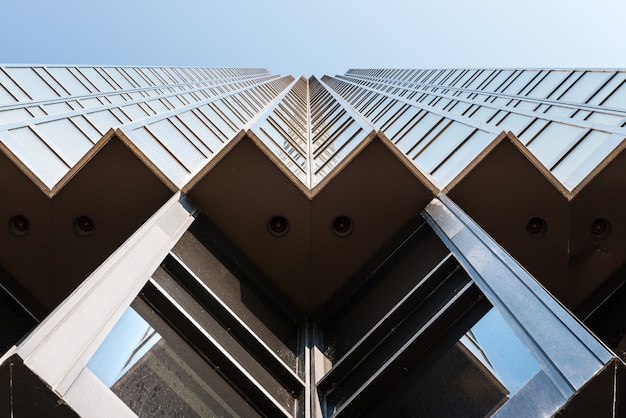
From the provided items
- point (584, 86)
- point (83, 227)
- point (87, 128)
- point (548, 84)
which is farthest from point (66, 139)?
point (548, 84)

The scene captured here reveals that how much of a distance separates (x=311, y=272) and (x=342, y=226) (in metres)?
0.92

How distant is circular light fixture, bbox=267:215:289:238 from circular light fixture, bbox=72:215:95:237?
2988 mm

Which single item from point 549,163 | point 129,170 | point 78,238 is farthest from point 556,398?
point 549,163

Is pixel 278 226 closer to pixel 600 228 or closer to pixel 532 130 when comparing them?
pixel 600 228

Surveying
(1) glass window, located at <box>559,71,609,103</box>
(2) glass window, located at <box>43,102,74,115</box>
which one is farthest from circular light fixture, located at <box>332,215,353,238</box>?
(1) glass window, located at <box>559,71,609,103</box>

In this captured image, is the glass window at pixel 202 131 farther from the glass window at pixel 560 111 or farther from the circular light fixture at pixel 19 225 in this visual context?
the glass window at pixel 560 111

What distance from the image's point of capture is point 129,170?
10.9m

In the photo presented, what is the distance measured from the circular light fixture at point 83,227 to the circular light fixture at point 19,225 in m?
0.79

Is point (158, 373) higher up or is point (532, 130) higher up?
point (158, 373)

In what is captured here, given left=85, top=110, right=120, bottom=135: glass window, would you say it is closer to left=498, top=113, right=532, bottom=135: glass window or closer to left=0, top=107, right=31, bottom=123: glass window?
left=0, top=107, right=31, bottom=123: glass window

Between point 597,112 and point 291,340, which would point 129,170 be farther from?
point 597,112

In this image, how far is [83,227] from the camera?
11.3 meters

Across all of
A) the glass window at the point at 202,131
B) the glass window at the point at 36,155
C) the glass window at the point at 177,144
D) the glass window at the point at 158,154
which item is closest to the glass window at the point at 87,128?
the glass window at the point at 177,144

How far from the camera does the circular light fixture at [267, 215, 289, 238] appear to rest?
36.6 ft
